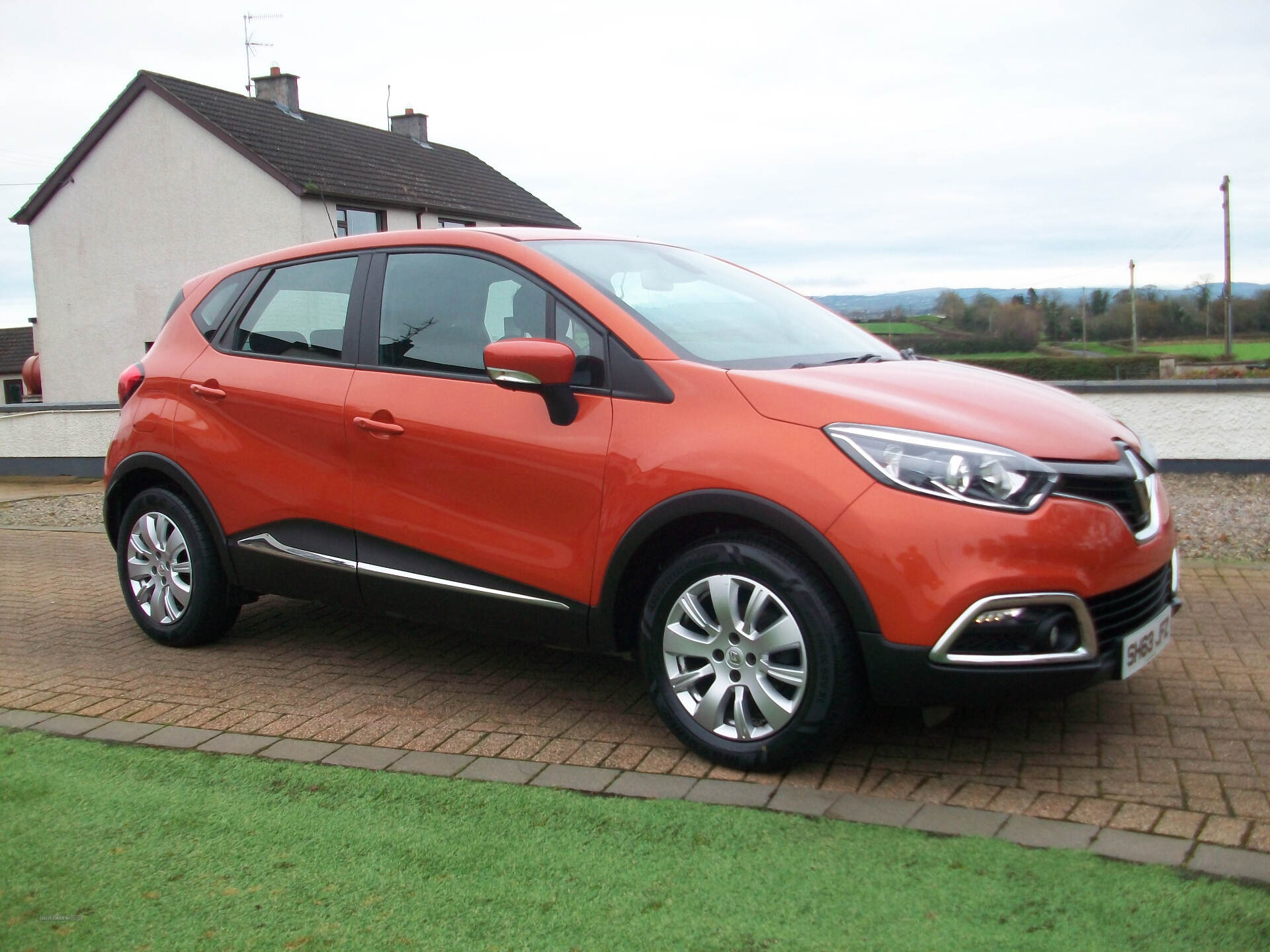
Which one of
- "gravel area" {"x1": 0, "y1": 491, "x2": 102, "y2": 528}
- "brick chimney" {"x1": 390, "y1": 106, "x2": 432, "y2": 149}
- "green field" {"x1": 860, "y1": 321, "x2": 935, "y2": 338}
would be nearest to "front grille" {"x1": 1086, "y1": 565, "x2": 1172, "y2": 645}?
"green field" {"x1": 860, "y1": 321, "x2": 935, "y2": 338}

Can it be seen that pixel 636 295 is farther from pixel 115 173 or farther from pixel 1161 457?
pixel 115 173

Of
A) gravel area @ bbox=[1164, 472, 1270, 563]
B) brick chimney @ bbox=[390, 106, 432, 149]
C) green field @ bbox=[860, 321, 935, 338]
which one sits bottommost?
gravel area @ bbox=[1164, 472, 1270, 563]

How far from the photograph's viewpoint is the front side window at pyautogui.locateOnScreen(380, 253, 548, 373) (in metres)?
4.33

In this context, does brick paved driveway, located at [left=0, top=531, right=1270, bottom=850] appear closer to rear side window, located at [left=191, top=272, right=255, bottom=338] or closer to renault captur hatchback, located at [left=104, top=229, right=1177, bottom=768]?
renault captur hatchback, located at [left=104, top=229, right=1177, bottom=768]

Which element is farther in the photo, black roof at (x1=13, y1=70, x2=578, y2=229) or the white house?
black roof at (x1=13, y1=70, x2=578, y2=229)

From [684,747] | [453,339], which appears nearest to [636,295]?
[453,339]

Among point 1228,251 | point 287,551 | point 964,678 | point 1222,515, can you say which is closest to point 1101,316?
point 1222,515

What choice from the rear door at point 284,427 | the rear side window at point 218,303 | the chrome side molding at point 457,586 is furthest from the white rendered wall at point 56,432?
the chrome side molding at point 457,586

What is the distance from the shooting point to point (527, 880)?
306 cm

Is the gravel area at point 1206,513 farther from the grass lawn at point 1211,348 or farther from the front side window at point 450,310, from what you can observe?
the grass lawn at point 1211,348

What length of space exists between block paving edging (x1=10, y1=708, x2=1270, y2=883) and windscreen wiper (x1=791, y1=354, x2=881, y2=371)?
4.68 ft

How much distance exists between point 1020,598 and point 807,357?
1333 millimetres

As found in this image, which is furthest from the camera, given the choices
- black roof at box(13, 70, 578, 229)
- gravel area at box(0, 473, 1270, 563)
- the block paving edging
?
black roof at box(13, 70, 578, 229)

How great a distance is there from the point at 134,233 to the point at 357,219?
21.0 ft
